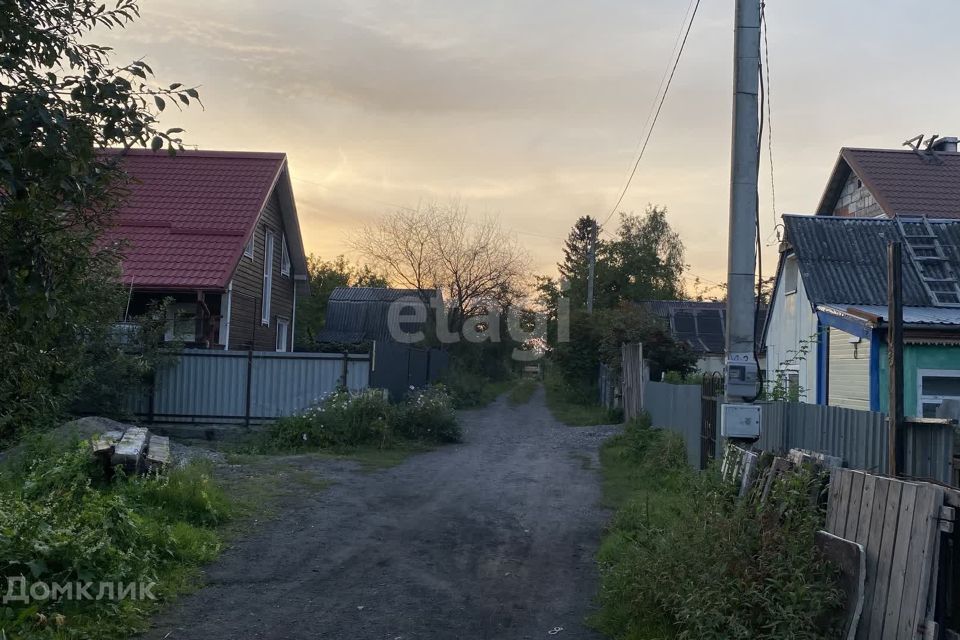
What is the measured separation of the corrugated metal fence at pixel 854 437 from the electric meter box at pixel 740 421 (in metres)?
0.30

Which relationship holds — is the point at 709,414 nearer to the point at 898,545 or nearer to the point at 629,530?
the point at 629,530

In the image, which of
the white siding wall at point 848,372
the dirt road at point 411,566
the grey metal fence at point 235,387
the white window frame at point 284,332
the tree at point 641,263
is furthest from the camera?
the tree at point 641,263

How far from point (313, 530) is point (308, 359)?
9.01 meters

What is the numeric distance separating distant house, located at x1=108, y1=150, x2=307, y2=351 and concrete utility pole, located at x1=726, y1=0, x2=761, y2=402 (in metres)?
12.7

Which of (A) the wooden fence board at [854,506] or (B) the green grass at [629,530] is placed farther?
(B) the green grass at [629,530]

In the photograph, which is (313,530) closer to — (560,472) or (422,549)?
(422,549)

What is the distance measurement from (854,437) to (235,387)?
13.5m

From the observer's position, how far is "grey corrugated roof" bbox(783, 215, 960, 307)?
14867 millimetres

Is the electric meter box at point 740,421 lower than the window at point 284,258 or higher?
lower

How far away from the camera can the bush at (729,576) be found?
17.1 ft

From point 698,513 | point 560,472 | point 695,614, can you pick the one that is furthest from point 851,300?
point 695,614

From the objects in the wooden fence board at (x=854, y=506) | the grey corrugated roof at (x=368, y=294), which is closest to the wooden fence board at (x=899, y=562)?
the wooden fence board at (x=854, y=506)

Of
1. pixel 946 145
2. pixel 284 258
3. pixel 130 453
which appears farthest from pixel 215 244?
pixel 946 145

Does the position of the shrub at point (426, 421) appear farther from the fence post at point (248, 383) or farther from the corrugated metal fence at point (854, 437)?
the corrugated metal fence at point (854, 437)
